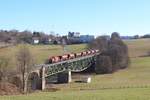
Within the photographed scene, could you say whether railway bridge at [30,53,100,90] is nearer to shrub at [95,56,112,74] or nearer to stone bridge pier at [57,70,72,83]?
stone bridge pier at [57,70,72,83]

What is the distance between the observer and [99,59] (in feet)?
388

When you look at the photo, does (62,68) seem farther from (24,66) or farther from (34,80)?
(24,66)

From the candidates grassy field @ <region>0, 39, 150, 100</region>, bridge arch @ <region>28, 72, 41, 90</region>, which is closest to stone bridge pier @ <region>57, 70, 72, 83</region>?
grassy field @ <region>0, 39, 150, 100</region>

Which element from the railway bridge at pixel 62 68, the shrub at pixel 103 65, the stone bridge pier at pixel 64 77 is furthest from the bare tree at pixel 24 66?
the shrub at pixel 103 65

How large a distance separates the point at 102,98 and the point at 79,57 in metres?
80.8

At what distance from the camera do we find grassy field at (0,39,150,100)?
32.1 m

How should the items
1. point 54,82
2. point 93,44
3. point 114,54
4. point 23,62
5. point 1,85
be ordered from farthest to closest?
point 93,44 < point 114,54 < point 54,82 < point 23,62 < point 1,85

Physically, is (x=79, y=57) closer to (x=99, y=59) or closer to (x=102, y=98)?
(x=99, y=59)

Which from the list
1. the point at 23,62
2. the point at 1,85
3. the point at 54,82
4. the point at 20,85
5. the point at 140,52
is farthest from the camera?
the point at 140,52

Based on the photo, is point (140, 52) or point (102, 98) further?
point (140, 52)

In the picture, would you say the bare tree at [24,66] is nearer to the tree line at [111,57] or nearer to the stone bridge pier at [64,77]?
the stone bridge pier at [64,77]

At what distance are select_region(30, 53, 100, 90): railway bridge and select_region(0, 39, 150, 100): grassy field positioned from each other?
3987 mm

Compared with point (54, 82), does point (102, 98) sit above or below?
above

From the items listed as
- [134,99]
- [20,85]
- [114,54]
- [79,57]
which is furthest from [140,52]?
[134,99]
